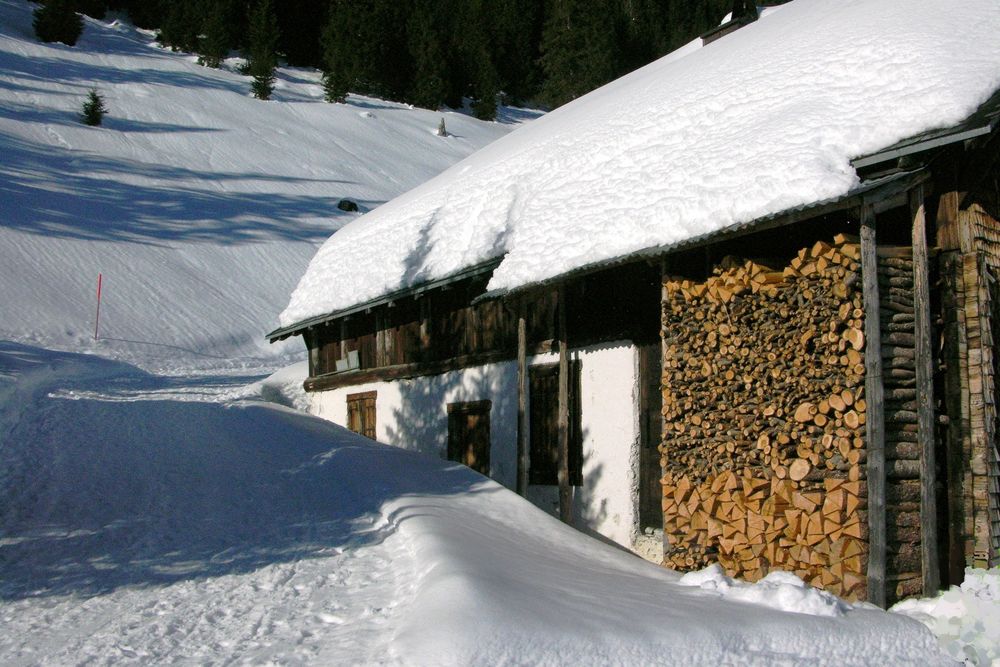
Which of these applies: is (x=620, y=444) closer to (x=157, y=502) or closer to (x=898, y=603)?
(x=898, y=603)

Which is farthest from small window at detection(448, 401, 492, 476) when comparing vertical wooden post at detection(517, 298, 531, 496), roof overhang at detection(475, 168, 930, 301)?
roof overhang at detection(475, 168, 930, 301)

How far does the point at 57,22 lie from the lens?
187ft

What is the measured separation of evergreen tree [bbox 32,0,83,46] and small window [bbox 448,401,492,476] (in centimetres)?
5488

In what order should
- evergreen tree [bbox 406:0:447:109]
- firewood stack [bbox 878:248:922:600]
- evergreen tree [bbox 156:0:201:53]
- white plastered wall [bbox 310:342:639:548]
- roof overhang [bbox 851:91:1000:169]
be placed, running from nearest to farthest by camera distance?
roof overhang [bbox 851:91:1000:169], firewood stack [bbox 878:248:922:600], white plastered wall [bbox 310:342:639:548], evergreen tree [bbox 156:0:201:53], evergreen tree [bbox 406:0:447:109]

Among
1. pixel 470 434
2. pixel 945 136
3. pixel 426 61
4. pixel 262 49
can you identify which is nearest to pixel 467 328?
pixel 470 434

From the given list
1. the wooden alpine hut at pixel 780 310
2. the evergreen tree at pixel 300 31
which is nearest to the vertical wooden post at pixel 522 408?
the wooden alpine hut at pixel 780 310

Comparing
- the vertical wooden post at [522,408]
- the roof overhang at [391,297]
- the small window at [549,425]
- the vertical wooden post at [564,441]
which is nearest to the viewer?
the vertical wooden post at [564,441]

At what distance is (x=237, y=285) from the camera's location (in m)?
35.0

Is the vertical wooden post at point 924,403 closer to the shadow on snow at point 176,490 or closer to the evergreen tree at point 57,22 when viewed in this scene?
the shadow on snow at point 176,490

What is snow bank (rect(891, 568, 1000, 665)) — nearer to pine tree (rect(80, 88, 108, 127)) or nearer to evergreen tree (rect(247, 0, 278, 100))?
pine tree (rect(80, 88, 108, 127))

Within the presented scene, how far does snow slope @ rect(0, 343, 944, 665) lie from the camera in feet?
18.9

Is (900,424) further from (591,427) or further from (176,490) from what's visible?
(176,490)

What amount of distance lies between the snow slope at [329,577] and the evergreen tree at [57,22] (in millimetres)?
52360

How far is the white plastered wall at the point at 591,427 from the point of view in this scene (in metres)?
10.4
